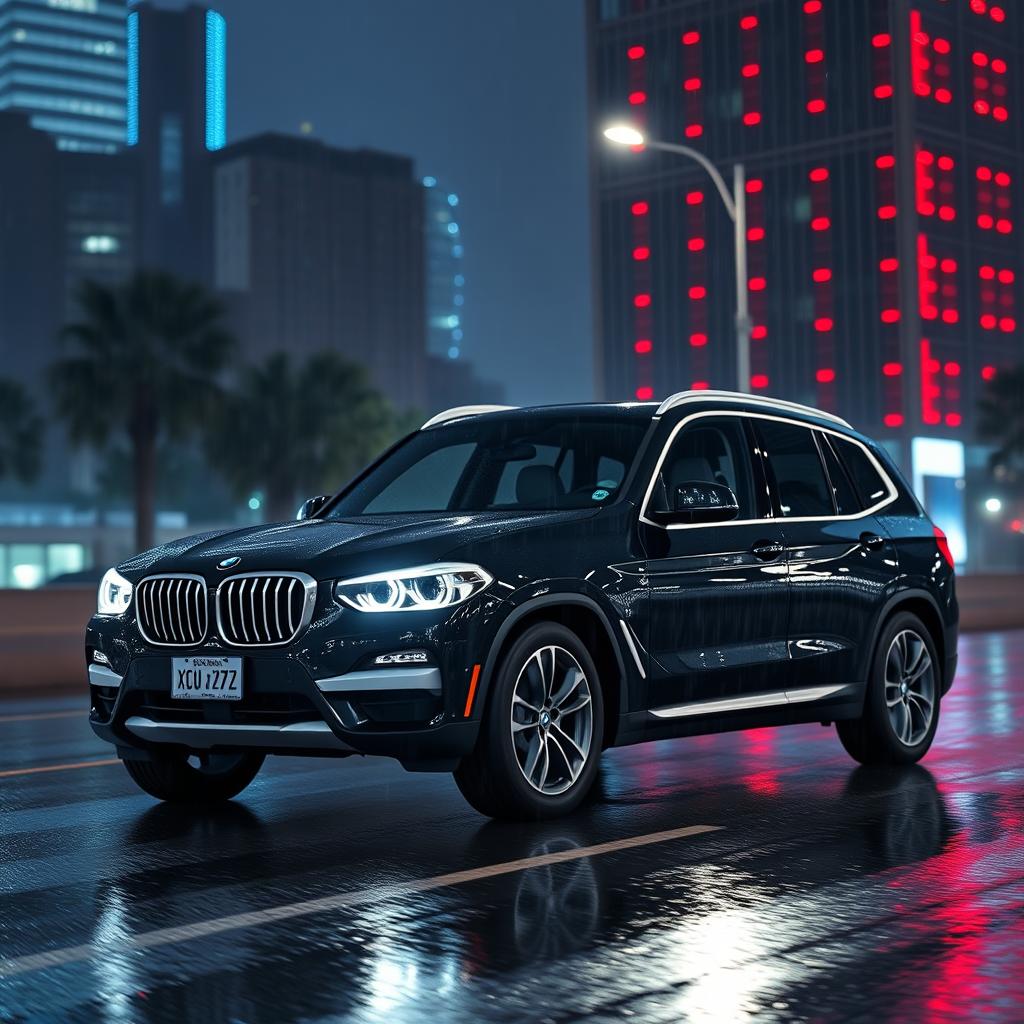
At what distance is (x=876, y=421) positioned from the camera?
116875 millimetres

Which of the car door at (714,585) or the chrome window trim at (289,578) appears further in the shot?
the car door at (714,585)

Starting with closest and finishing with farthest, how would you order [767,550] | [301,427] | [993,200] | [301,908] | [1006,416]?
[301,908] → [767,550] → [301,427] → [1006,416] → [993,200]

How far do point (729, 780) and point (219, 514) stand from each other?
6830 inches

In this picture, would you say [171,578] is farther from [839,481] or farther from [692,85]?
[692,85]

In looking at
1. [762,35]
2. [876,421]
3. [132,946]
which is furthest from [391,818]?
[762,35]

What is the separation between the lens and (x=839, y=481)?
9.48m

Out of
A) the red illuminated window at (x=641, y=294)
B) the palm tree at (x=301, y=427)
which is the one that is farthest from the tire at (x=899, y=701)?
the red illuminated window at (x=641, y=294)

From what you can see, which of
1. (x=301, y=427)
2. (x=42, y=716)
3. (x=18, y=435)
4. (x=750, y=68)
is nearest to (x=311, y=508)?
(x=42, y=716)

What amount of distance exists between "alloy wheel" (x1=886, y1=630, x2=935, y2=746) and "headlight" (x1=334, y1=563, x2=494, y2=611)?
3.17 meters

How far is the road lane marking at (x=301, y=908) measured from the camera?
5102 millimetres

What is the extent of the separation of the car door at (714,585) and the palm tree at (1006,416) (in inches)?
3647

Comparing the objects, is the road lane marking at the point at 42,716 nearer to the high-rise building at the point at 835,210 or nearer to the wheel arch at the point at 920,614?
the wheel arch at the point at 920,614

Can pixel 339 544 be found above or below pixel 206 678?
above

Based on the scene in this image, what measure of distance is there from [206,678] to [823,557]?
10.7 ft
